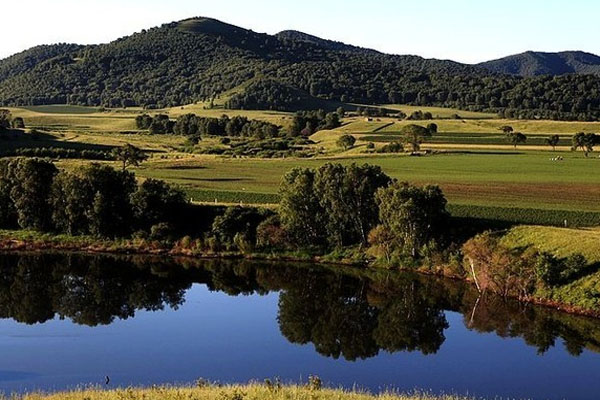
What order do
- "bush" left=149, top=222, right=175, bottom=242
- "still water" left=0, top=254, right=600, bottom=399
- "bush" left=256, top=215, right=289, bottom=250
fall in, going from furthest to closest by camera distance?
"bush" left=149, top=222, right=175, bottom=242 → "bush" left=256, top=215, right=289, bottom=250 → "still water" left=0, top=254, right=600, bottom=399

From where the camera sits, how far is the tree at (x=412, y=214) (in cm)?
6575

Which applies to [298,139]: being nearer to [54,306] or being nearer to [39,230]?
[39,230]

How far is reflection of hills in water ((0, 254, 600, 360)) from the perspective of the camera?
2004 inches

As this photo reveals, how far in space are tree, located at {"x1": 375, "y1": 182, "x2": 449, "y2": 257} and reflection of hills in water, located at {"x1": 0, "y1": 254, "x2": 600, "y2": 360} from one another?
4.03 metres

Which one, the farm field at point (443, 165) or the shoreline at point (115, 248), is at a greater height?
the farm field at point (443, 165)

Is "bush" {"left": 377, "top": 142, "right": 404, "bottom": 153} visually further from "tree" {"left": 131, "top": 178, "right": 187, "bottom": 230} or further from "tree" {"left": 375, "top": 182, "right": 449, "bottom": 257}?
"tree" {"left": 375, "top": 182, "right": 449, "bottom": 257}

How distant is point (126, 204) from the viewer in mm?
78000

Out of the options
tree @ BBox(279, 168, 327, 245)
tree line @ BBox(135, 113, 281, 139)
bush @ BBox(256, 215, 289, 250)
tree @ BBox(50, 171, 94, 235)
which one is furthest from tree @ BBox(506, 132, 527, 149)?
tree @ BBox(50, 171, 94, 235)

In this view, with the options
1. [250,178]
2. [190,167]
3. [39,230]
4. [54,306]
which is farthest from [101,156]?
[54,306]

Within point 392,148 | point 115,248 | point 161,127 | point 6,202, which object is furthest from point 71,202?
point 161,127

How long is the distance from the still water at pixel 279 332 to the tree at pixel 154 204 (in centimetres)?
641

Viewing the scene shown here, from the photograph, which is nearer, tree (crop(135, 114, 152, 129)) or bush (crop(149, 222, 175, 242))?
bush (crop(149, 222, 175, 242))

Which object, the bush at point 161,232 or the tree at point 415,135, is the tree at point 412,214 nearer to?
the bush at point 161,232

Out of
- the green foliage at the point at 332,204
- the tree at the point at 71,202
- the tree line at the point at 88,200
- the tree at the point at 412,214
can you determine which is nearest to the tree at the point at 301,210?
the green foliage at the point at 332,204
